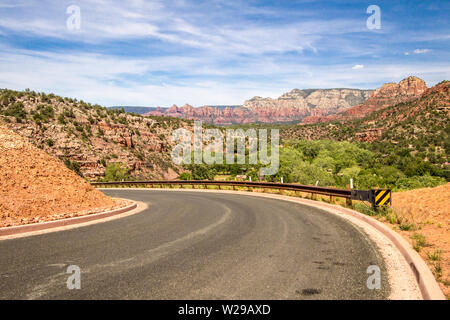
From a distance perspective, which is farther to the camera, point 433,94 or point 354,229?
point 433,94

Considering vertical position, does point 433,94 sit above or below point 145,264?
above

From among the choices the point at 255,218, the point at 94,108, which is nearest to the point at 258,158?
the point at 94,108

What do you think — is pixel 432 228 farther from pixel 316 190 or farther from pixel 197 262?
pixel 316 190

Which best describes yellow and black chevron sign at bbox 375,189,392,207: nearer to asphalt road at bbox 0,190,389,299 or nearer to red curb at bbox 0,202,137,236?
asphalt road at bbox 0,190,389,299

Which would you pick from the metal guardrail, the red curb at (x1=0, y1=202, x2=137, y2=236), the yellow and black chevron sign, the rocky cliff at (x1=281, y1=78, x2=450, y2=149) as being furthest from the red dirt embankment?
the rocky cliff at (x1=281, y1=78, x2=450, y2=149)

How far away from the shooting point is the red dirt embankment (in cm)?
1068

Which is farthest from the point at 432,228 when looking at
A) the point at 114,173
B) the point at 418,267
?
the point at 114,173

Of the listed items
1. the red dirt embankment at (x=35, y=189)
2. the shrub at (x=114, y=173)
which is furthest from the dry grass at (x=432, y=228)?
the shrub at (x=114, y=173)

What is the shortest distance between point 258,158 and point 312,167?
18.1 meters

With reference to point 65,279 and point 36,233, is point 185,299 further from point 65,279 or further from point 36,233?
point 36,233

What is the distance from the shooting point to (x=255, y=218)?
1106 centimetres

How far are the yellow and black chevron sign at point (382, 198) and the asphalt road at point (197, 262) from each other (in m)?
2.18

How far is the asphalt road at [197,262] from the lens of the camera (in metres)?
4.37
